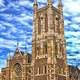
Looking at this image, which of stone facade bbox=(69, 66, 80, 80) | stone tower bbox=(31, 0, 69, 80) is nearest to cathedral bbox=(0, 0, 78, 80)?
stone tower bbox=(31, 0, 69, 80)

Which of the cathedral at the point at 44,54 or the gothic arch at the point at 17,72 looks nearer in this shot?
the cathedral at the point at 44,54

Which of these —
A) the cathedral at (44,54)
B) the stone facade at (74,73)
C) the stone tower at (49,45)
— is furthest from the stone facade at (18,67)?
the stone facade at (74,73)

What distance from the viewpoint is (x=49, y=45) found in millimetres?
80312

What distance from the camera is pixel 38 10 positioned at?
87.0m

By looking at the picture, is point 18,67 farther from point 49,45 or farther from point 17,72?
point 49,45

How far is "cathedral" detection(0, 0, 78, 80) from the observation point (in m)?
79.4

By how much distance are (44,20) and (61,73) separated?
15.3 meters

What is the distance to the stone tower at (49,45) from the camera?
3108 inches

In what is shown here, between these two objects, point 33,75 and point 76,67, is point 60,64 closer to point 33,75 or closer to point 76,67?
point 33,75

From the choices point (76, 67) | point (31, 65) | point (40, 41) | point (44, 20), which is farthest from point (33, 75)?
point (76, 67)

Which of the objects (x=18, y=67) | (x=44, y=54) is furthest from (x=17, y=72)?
(x=44, y=54)

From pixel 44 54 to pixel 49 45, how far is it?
2.94 m

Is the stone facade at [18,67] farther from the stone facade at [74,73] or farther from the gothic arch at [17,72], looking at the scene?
the stone facade at [74,73]

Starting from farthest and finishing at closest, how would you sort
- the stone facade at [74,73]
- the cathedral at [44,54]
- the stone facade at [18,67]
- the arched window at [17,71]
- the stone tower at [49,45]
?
the stone facade at [74,73] → the arched window at [17,71] → the stone facade at [18,67] → the cathedral at [44,54] → the stone tower at [49,45]
